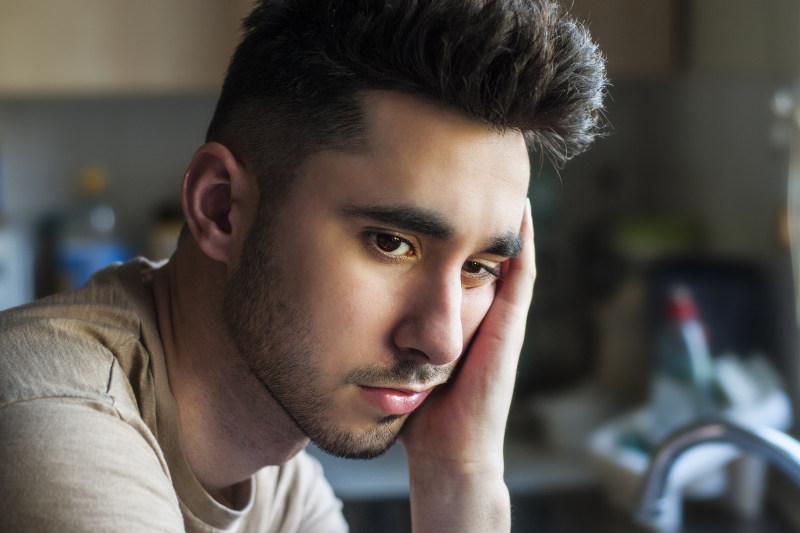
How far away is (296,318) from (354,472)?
3.38 ft

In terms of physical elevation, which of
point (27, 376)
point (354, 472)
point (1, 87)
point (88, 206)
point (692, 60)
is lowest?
point (354, 472)

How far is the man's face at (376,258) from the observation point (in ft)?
2.19

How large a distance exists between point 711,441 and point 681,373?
0.70 metres

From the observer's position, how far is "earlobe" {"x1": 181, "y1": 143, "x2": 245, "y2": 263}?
74cm

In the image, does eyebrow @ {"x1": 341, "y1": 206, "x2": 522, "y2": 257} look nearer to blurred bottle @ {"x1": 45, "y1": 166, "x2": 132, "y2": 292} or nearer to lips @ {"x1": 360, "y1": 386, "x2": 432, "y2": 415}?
lips @ {"x1": 360, "y1": 386, "x2": 432, "y2": 415}

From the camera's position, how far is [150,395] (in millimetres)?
693

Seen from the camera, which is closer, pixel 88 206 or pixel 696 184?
pixel 696 184

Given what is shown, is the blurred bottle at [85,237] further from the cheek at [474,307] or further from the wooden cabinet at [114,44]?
the cheek at [474,307]

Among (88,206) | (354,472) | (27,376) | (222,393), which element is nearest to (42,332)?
(27,376)

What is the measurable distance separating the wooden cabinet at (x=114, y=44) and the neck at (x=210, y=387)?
3.68 feet

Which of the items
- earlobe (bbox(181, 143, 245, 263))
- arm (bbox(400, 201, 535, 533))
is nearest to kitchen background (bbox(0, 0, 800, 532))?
arm (bbox(400, 201, 535, 533))

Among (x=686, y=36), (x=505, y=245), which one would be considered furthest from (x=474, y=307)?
(x=686, y=36)

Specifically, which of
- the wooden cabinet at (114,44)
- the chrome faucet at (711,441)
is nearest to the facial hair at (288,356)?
the chrome faucet at (711,441)

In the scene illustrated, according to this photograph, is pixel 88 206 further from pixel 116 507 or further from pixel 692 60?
pixel 116 507
